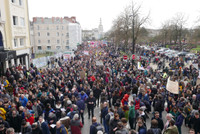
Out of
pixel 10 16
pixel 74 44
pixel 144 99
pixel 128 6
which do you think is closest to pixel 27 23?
pixel 10 16

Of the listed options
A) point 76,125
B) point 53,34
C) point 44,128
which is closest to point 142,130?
point 76,125

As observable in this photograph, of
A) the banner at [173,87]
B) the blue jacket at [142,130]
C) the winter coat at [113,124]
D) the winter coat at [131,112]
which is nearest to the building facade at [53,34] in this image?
the banner at [173,87]

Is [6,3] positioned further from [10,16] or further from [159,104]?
[159,104]

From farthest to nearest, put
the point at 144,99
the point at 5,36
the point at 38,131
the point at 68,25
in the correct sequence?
1. the point at 68,25
2. the point at 5,36
3. the point at 144,99
4. the point at 38,131

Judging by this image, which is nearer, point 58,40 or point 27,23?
point 27,23

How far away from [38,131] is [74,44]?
59.3 metres

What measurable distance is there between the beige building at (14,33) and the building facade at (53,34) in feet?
131

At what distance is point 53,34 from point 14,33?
4573cm

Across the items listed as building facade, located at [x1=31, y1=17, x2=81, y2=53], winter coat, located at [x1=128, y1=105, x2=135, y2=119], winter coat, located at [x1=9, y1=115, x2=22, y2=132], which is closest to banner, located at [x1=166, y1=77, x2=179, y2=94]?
winter coat, located at [x1=128, y1=105, x2=135, y2=119]

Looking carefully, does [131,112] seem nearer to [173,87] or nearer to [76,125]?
[76,125]

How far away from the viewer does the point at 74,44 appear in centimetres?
6353

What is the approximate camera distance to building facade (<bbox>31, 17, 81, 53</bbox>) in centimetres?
6378

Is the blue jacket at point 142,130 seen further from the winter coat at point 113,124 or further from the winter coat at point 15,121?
the winter coat at point 15,121

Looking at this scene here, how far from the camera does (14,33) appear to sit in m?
19.9
